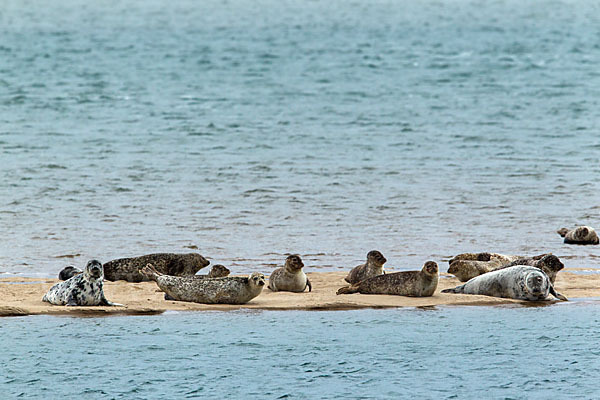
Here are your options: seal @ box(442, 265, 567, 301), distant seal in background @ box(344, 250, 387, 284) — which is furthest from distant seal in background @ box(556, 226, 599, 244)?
distant seal in background @ box(344, 250, 387, 284)

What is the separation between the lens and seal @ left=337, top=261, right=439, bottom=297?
10.1 m

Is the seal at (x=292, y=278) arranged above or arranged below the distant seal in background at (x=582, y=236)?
below

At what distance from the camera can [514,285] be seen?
999 centimetres

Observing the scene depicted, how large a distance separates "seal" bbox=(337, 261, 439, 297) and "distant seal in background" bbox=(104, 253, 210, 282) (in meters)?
2.14

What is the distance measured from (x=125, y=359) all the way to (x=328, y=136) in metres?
18.8

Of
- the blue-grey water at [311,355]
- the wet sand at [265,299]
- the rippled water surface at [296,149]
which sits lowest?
the blue-grey water at [311,355]

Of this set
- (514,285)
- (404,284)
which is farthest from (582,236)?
(404,284)

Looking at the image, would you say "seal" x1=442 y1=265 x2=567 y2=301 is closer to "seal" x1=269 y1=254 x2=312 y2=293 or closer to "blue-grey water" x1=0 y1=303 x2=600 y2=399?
"blue-grey water" x1=0 y1=303 x2=600 y2=399

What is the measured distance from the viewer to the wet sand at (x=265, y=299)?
31.1ft

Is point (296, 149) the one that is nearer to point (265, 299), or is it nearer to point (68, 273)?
point (68, 273)

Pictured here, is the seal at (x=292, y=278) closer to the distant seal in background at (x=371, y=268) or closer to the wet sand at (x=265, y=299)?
the wet sand at (x=265, y=299)

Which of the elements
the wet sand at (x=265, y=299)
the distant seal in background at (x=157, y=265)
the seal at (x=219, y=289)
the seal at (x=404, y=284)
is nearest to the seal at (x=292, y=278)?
the wet sand at (x=265, y=299)

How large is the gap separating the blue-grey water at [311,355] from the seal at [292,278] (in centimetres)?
89

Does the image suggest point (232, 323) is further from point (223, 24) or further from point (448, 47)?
point (223, 24)
